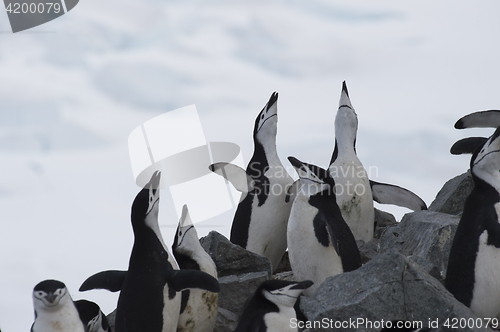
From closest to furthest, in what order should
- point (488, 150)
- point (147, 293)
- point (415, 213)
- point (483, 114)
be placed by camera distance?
point (147, 293), point (488, 150), point (415, 213), point (483, 114)

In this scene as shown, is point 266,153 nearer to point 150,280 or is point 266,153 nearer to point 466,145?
point 466,145

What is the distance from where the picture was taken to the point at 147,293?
4488mm

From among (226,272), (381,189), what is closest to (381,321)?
Answer: (226,272)

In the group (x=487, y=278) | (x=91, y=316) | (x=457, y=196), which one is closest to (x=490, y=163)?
(x=487, y=278)

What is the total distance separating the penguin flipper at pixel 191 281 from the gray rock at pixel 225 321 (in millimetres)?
891

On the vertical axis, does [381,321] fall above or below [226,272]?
below

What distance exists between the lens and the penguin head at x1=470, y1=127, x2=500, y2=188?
5020 mm

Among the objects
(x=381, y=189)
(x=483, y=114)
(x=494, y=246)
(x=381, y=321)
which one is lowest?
(x=381, y=321)

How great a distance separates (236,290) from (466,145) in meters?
3.38

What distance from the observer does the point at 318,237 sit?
546 cm

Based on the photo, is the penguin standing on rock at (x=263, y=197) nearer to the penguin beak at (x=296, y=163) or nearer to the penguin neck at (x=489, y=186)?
the penguin beak at (x=296, y=163)

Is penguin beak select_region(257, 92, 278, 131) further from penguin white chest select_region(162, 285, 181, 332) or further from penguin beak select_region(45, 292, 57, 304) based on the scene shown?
penguin beak select_region(45, 292, 57, 304)

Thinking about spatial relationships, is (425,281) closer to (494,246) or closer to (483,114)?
(494,246)

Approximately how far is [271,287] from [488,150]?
86.6 inches
